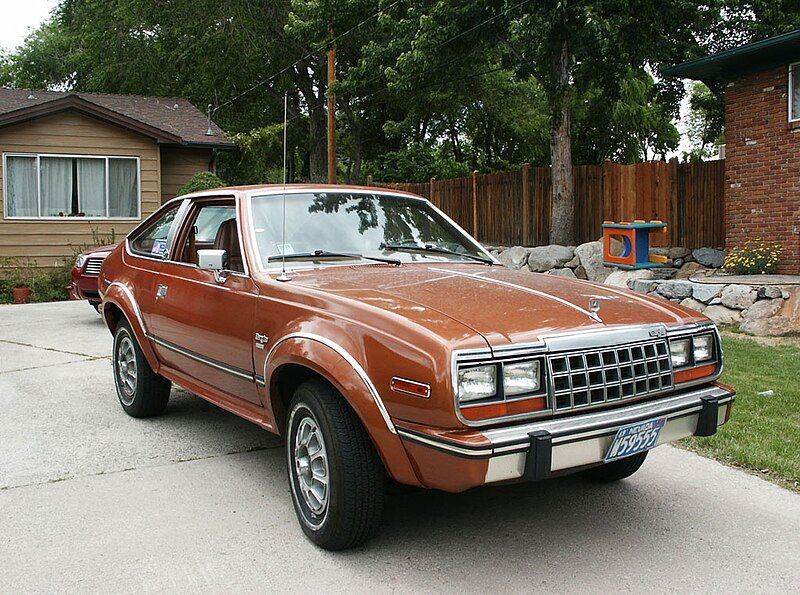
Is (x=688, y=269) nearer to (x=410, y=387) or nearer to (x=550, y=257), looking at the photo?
(x=550, y=257)

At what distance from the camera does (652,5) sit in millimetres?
15109

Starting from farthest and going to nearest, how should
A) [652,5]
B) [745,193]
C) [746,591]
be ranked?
[652,5] → [745,193] → [746,591]

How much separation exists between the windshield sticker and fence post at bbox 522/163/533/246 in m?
12.6

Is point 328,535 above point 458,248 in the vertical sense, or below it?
below

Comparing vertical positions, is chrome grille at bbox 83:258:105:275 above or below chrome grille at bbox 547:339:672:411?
above

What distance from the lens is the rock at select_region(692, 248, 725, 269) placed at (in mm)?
13922

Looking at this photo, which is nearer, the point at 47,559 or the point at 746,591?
the point at 746,591

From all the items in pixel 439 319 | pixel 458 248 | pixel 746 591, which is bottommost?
pixel 746 591

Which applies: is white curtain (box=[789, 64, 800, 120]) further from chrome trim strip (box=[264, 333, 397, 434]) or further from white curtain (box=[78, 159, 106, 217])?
white curtain (box=[78, 159, 106, 217])

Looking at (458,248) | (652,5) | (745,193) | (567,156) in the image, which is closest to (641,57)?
(652,5)

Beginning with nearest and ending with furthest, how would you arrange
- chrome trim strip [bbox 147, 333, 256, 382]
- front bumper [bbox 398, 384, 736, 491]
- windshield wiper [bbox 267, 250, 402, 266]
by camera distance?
1. front bumper [bbox 398, 384, 736, 491]
2. chrome trim strip [bbox 147, 333, 256, 382]
3. windshield wiper [bbox 267, 250, 402, 266]

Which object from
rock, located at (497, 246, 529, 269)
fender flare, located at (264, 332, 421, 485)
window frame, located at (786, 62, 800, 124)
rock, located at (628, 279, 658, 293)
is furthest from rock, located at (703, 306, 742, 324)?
fender flare, located at (264, 332, 421, 485)

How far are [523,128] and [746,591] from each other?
30.1 meters

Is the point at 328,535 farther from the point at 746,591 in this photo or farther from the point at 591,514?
the point at 746,591
